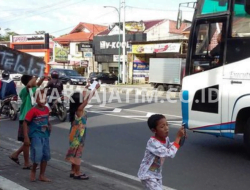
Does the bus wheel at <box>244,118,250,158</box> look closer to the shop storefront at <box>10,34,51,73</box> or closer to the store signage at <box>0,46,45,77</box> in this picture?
the store signage at <box>0,46,45,77</box>

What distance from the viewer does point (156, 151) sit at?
3.94 meters

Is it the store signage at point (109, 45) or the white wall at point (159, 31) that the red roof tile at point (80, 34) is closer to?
the store signage at point (109, 45)

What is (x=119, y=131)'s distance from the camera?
11211 millimetres

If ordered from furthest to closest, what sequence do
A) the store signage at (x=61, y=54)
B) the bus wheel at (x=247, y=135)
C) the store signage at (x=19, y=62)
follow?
1. the store signage at (x=61, y=54)
2. the bus wheel at (x=247, y=135)
3. the store signage at (x=19, y=62)

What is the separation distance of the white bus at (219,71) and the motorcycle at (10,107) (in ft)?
21.9

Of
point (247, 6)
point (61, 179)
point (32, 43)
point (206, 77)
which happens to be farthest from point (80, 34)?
point (61, 179)

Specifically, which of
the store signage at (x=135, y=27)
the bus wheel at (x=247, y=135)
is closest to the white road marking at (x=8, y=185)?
the bus wheel at (x=247, y=135)

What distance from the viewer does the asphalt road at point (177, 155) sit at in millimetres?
6475

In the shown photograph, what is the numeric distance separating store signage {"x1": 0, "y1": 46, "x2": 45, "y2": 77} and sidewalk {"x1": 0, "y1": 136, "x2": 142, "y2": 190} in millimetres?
1622

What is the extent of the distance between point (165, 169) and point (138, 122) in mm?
5707

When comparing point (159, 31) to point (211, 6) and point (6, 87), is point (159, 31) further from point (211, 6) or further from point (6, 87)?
point (211, 6)

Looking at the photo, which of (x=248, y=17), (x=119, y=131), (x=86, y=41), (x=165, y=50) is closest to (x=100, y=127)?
(x=119, y=131)

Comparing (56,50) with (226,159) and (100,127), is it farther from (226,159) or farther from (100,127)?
(226,159)

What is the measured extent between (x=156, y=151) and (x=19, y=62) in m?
2.15
